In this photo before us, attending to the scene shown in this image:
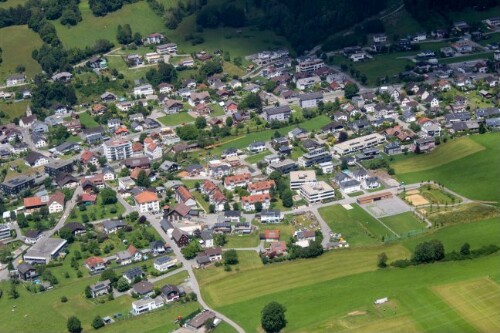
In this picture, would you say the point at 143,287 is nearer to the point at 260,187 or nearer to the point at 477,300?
the point at 260,187

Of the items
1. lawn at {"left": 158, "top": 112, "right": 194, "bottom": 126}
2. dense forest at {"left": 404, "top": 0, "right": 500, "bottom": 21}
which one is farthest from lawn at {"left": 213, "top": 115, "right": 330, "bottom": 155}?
dense forest at {"left": 404, "top": 0, "right": 500, "bottom": 21}

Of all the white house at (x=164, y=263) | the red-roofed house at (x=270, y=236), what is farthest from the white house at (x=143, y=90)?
the white house at (x=164, y=263)

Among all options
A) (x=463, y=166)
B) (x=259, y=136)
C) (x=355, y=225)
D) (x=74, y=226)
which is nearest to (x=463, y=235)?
(x=355, y=225)

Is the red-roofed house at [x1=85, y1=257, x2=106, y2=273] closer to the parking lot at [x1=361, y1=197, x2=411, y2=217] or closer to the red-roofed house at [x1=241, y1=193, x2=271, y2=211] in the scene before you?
the red-roofed house at [x1=241, y1=193, x2=271, y2=211]

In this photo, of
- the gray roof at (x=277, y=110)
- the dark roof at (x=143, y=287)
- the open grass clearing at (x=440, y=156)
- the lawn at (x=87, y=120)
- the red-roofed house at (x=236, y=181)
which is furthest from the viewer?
the lawn at (x=87, y=120)

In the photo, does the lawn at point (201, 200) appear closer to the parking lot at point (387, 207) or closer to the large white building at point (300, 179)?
the large white building at point (300, 179)

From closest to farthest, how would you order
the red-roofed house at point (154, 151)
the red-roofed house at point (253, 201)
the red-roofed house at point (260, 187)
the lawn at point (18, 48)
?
the red-roofed house at point (253, 201)
the red-roofed house at point (260, 187)
the red-roofed house at point (154, 151)
the lawn at point (18, 48)

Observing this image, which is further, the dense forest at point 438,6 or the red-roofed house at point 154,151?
the dense forest at point 438,6

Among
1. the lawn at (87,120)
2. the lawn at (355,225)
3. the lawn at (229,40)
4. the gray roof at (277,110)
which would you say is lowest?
the lawn at (355,225)
